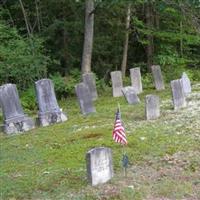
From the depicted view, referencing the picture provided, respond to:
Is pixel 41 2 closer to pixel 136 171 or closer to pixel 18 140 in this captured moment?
pixel 18 140

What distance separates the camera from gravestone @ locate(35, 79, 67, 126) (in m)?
13.1

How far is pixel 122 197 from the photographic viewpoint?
714 cm

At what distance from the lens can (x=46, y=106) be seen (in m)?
13.3

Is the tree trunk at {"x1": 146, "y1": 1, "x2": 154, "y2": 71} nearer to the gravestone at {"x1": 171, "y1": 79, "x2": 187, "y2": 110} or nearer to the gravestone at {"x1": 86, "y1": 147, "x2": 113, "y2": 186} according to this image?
the gravestone at {"x1": 171, "y1": 79, "x2": 187, "y2": 110}

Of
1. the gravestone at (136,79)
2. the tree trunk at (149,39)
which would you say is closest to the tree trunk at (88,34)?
the gravestone at (136,79)

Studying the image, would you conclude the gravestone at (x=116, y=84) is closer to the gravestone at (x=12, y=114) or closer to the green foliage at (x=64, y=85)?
the green foliage at (x=64, y=85)

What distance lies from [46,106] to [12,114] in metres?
1.02

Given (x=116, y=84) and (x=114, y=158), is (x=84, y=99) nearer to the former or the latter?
(x=116, y=84)

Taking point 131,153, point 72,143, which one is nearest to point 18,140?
point 72,143

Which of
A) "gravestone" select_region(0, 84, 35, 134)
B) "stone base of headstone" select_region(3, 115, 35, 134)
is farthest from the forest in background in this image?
"stone base of headstone" select_region(3, 115, 35, 134)

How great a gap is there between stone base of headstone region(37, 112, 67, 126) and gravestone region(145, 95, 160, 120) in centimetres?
236

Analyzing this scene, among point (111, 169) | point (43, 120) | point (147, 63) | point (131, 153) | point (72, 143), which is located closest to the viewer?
point (111, 169)

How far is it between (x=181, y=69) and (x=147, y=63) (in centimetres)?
229

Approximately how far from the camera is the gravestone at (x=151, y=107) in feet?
39.9
